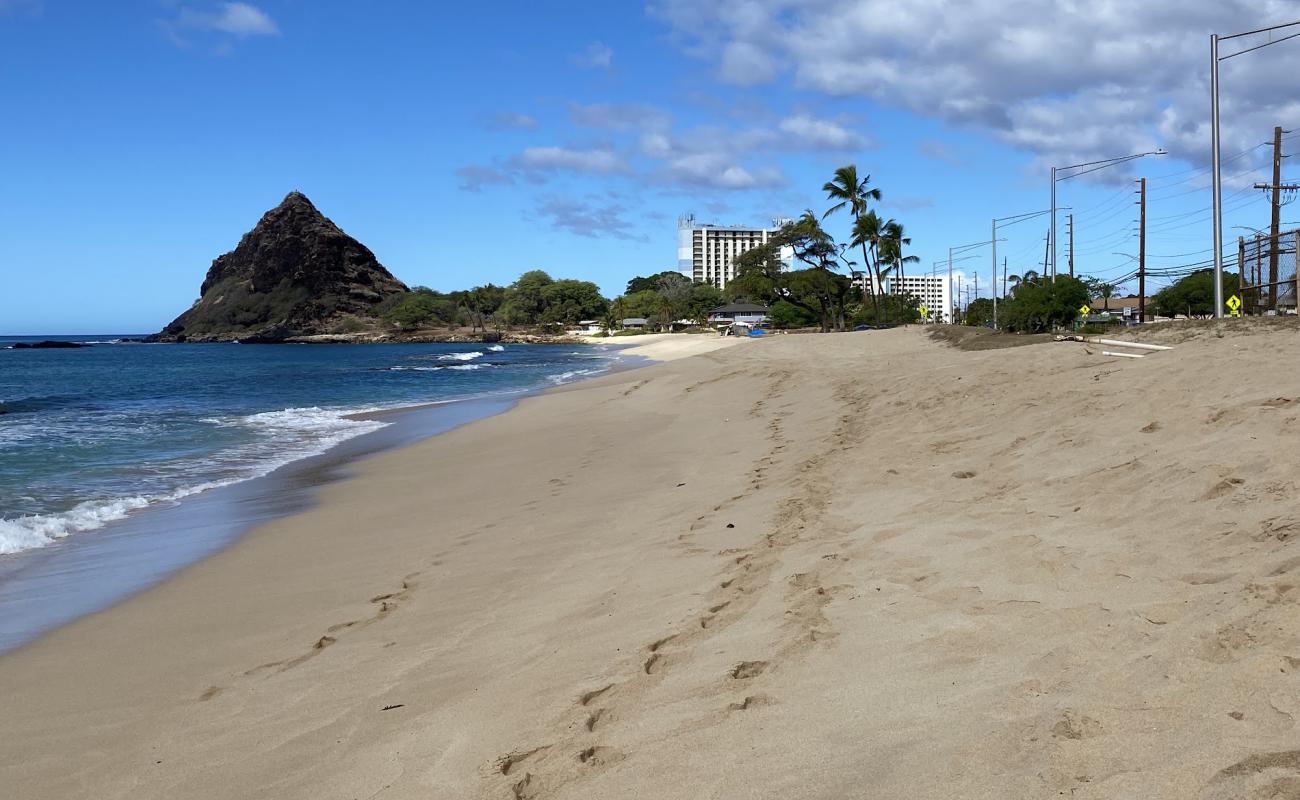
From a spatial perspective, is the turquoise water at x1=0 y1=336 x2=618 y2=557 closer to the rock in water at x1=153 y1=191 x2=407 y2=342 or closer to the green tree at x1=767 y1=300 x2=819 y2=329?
the green tree at x1=767 y1=300 x2=819 y2=329

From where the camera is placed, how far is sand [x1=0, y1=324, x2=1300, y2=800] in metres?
2.79

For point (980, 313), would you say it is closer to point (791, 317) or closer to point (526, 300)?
point (791, 317)

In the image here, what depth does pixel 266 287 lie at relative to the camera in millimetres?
183500

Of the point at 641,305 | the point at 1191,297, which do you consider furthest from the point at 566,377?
the point at 641,305

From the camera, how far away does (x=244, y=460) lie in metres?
14.2

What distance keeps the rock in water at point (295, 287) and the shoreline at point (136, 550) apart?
548ft

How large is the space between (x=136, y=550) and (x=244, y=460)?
6469 mm

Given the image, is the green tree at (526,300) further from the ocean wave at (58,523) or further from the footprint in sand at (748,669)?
the footprint in sand at (748,669)

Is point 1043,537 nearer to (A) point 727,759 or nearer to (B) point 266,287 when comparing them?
(A) point 727,759

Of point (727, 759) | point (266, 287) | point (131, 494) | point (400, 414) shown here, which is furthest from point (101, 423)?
point (266, 287)

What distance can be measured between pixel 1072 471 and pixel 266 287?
644ft

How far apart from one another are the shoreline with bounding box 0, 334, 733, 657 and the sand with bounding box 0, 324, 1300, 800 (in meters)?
0.34

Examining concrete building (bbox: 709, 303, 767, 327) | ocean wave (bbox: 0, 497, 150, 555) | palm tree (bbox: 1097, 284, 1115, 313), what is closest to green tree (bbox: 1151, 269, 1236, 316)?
palm tree (bbox: 1097, 284, 1115, 313)

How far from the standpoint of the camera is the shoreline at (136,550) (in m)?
6.23
